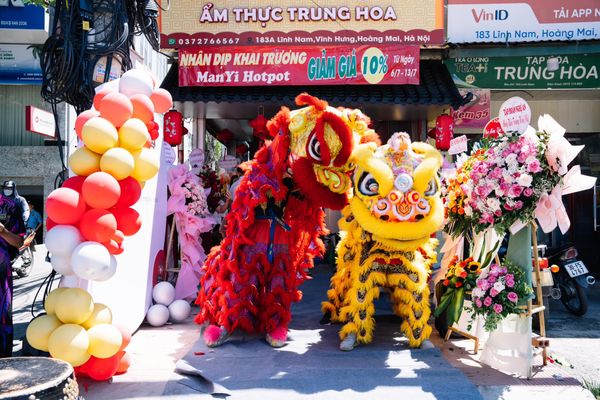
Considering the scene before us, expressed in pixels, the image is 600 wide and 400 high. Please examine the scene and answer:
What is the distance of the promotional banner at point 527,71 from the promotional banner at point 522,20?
1.23 feet

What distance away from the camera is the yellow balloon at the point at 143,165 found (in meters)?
3.47

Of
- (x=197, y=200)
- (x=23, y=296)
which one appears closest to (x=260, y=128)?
(x=197, y=200)

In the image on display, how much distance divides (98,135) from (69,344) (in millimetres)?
1336

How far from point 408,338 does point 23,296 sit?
5.39 metres

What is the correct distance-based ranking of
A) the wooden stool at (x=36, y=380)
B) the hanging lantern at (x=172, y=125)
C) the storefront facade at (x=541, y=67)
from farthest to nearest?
the storefront facade at (x=541, y=67) → the hanging lantern at (x=172, y=125) → the wooden stool at (x=36, y=380)

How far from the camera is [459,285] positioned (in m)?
4.07

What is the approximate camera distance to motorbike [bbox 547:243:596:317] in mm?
5574

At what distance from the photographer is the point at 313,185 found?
4094mm

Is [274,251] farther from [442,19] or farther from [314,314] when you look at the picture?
[442,19]

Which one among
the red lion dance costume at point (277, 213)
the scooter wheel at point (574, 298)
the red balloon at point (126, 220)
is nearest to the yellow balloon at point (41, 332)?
the red balloon at point (126, 220)

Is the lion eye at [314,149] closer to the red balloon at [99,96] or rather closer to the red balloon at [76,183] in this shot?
the red balloon at [99,96]

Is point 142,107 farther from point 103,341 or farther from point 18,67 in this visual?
point 18,67

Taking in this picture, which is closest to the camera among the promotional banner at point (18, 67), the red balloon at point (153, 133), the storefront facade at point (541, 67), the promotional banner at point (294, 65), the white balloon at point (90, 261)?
the white balloon at point (90, 261)

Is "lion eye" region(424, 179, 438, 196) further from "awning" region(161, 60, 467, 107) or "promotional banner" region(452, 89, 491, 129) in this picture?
"promotional banner" region(452, 89, 491, 129)
